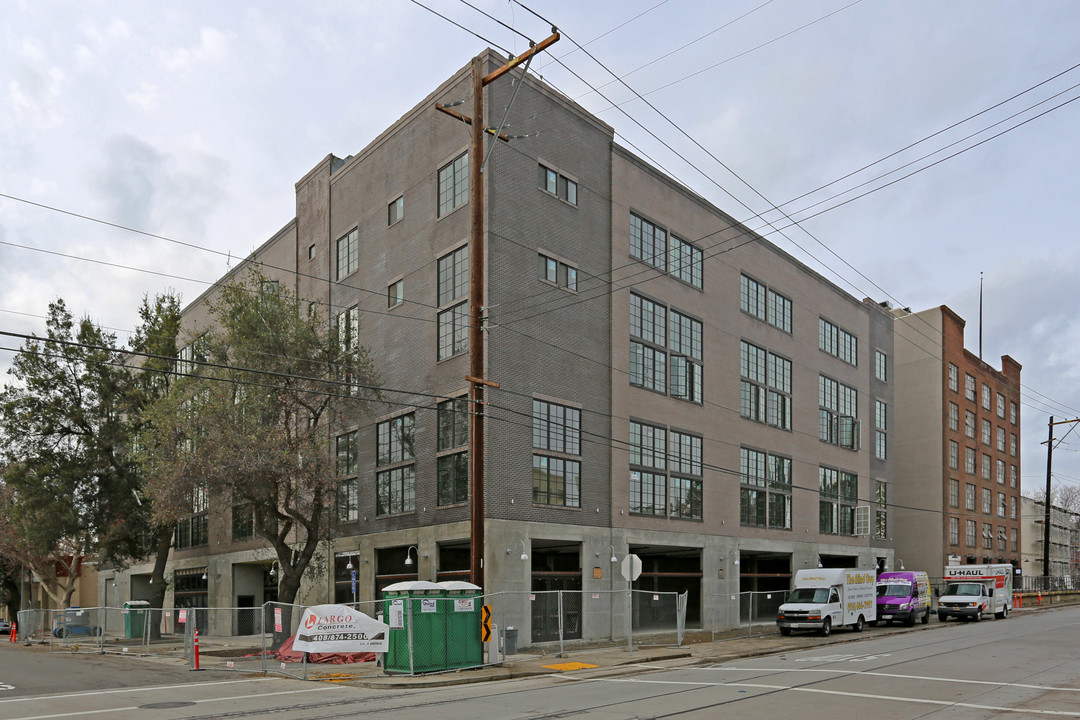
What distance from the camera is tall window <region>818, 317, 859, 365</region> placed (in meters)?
55.5

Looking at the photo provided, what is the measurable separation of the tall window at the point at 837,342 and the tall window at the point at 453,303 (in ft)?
92.3

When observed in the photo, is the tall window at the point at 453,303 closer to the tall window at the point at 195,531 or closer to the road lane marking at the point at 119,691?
the road lane marking at the point at 119,691

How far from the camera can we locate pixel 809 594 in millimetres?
Result: 37875

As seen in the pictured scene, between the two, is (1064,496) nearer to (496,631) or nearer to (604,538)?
(604,538)

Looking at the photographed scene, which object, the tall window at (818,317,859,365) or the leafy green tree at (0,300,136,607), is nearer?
the leafy green tree at (0,300,136,607)

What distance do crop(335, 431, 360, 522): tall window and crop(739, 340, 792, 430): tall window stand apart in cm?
1952

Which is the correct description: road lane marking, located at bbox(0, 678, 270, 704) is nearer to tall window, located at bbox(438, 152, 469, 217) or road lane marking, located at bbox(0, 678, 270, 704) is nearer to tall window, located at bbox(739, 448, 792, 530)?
tall window, located at bbox(438, 152, 469, 217)

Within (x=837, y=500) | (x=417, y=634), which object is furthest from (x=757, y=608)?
(x=417, y=634)

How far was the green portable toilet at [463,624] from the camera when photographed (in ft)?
79.9

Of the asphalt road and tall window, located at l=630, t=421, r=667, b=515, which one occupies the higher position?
tall window, located at l=630, t=421, r=667, b=515

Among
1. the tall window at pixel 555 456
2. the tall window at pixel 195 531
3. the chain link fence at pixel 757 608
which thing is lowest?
the chain link fence at pixel 757 608

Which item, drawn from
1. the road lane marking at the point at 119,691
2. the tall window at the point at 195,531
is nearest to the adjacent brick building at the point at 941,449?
the tall window at the point at 195,531

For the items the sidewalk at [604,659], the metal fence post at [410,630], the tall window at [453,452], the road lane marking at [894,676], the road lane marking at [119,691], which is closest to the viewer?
the road lane marking at [894,676]

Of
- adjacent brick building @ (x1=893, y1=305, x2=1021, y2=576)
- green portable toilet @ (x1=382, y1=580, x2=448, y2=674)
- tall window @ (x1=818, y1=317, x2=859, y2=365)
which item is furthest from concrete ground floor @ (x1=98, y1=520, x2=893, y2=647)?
adjacent brick building @ (x1=893, y1=305, x2=1021, y2=576)
